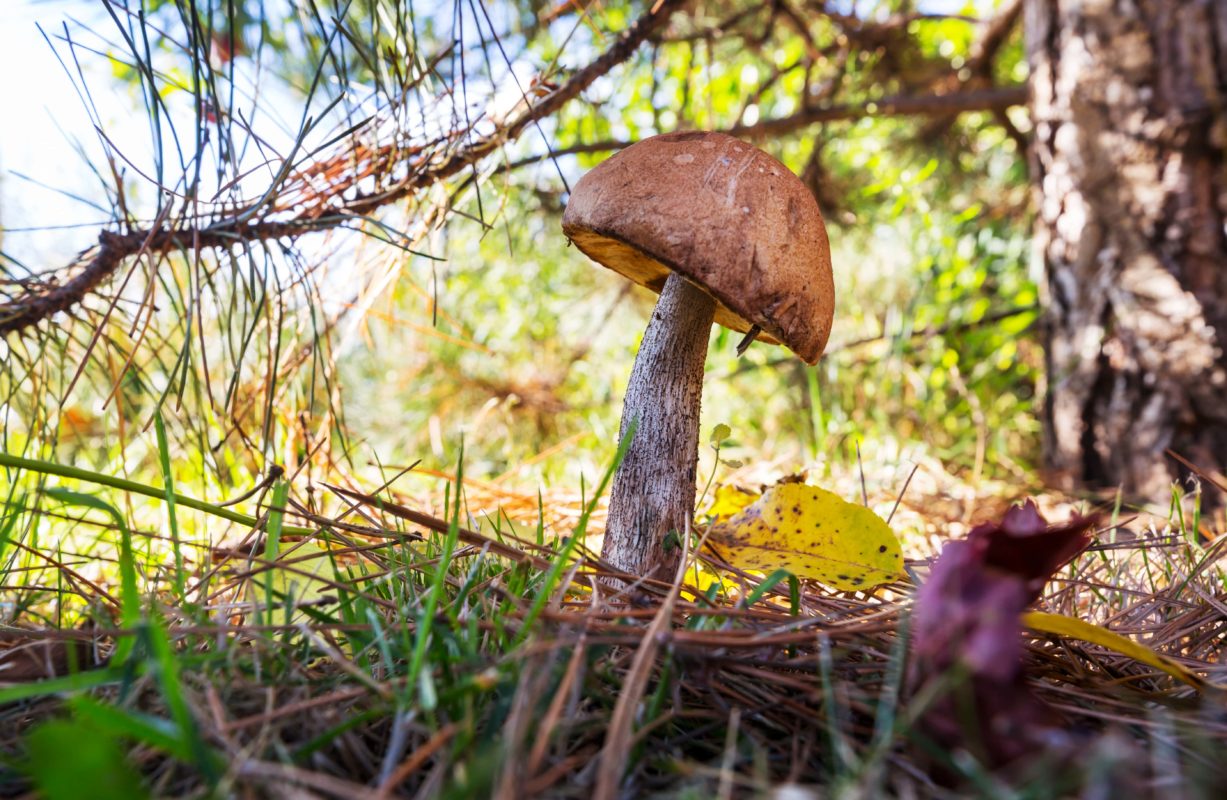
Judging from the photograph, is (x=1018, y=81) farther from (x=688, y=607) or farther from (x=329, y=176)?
(x=688, y=607)

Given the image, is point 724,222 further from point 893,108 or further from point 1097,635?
point 893,108

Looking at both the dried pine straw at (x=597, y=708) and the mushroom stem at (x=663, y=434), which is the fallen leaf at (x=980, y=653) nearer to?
the dried pine straw at (x=597, y=708)

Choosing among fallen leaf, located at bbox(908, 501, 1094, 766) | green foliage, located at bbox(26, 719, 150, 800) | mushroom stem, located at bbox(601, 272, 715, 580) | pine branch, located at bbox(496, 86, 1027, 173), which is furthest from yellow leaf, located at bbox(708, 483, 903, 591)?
pine branch, located at bbox(496, 86, 1027, 173)

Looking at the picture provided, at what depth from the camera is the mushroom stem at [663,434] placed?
1.25 metres

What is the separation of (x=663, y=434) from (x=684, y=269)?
0.33 meters

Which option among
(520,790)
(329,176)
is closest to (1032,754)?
(520,790)

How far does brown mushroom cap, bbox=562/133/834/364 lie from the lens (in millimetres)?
1059

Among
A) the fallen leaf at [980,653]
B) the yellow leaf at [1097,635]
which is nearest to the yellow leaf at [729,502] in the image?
the yellow leaf at [1097,635]

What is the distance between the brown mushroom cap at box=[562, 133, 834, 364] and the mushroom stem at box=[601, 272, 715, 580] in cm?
19

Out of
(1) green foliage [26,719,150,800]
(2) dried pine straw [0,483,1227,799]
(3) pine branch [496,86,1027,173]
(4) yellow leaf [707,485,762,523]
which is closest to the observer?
(1) green foliage [26,719,150,800]

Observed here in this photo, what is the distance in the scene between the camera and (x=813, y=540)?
1.18 metres

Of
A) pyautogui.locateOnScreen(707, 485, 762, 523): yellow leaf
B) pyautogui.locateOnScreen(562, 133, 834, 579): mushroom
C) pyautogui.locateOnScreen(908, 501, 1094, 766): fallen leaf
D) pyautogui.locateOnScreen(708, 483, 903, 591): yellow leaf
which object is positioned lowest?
pyautogui.locateOnScreen(908, 501, 1094, 766): fallen leaf

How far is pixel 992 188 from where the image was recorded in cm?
425

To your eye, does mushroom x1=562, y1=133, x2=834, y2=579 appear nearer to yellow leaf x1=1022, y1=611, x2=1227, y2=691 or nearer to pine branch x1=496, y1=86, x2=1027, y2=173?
yellow leaf x1=1022, y1=611, x2=1227, y2=691
